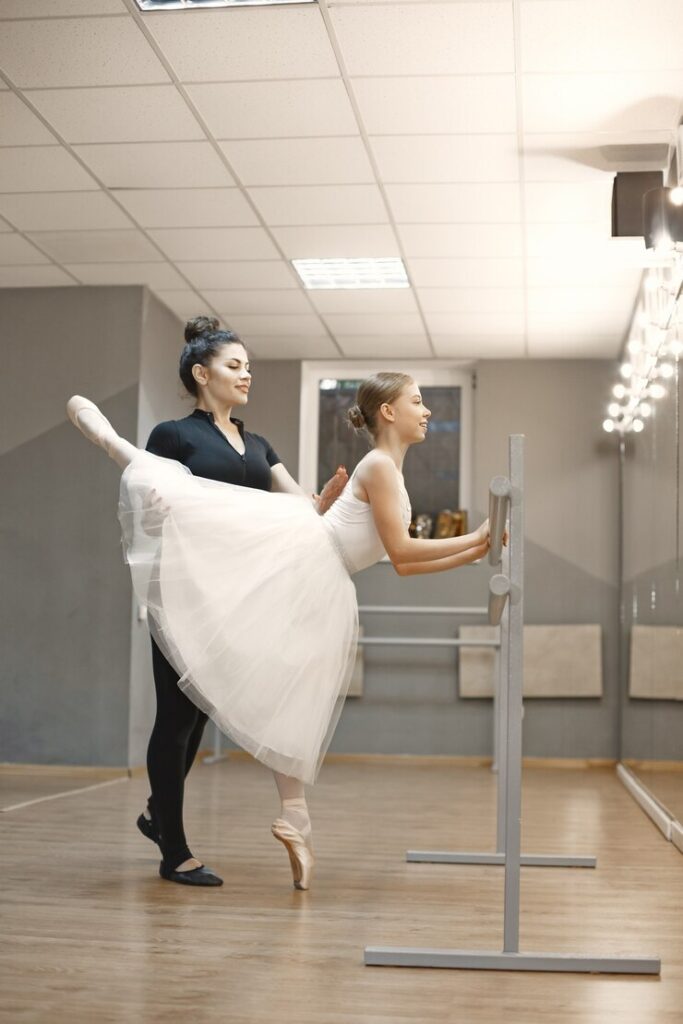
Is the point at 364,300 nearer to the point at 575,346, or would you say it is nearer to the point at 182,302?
the point at 182,302

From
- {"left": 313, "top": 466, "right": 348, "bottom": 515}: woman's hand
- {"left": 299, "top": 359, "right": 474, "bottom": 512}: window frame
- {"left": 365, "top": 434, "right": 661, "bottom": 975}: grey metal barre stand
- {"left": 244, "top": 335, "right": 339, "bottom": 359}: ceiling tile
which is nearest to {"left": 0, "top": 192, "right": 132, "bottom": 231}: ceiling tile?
{"left": 244, "top": 335, "right": 339, "bottom": 359}: ceiling tile

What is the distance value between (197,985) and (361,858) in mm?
1563

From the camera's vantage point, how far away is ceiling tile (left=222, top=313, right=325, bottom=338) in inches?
273

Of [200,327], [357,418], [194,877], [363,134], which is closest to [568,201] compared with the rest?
[363,134]

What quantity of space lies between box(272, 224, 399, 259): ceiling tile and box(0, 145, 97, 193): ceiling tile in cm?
96

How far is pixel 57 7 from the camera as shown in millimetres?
3598

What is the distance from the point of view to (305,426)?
25.9ft

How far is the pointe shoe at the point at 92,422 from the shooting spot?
289 centimetres

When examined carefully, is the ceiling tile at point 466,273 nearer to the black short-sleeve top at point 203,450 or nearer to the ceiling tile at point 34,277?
the ceiling tile at point 34,277

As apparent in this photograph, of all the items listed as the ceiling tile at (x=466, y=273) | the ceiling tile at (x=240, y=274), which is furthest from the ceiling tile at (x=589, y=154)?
the ceiling tile at (x=240, y=274)

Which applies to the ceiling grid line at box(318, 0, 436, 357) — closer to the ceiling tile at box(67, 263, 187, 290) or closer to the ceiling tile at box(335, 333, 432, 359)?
the ceiling tile at box(335, 333, 432, 359)

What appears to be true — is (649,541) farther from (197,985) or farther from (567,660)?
(197,985)

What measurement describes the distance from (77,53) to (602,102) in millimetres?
1742

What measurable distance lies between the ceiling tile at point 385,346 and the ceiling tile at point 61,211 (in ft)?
7.29
